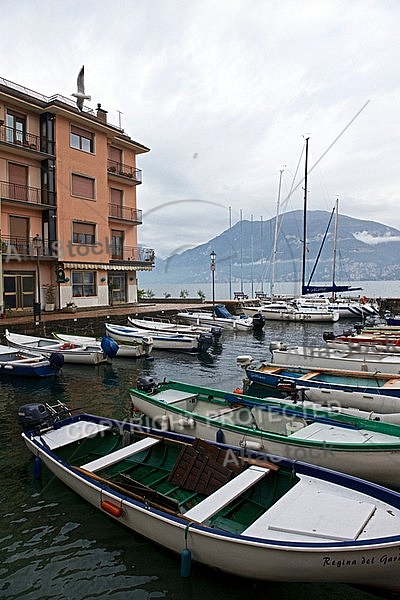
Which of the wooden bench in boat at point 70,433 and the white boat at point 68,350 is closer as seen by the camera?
the wooden bench in boat at point 70,433

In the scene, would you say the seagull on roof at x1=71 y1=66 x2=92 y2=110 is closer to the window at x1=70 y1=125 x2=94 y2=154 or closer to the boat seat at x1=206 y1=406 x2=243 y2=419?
the window at x1=70 y1=125 x2=94 y2=154

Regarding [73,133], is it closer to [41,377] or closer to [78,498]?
[41,377]

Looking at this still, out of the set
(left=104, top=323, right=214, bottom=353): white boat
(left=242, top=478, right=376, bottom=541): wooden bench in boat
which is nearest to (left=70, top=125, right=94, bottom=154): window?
(left=104, top=323, right=214, bottom=353): white boat

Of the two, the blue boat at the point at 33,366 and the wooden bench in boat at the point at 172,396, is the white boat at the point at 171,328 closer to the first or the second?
the blue boat at the point at 33,366

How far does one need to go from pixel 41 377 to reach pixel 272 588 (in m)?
12.0

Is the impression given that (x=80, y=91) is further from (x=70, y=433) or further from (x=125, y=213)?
(x=70, y=433)

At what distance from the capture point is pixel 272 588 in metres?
4.93

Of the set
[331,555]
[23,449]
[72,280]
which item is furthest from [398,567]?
[72,280]

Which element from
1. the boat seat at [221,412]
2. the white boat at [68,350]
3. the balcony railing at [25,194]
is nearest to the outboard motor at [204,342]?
the white boat at [68,350]

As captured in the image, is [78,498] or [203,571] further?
[78,498]

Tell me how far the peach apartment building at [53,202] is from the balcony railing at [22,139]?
0.20 ft

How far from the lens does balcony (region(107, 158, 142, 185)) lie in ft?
110

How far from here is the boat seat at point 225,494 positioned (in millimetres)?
5180

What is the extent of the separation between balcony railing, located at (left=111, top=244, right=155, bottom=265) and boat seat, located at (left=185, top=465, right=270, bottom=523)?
28.8 meters
